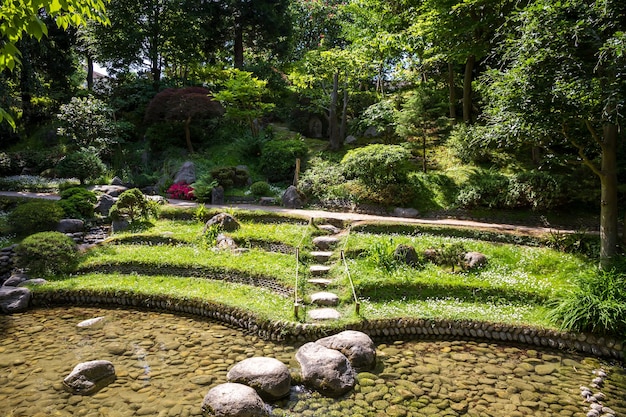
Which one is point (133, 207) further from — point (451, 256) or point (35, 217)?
point (451, 256)

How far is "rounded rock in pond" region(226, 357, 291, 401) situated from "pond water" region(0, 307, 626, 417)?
23cm

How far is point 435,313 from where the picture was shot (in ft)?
29.4

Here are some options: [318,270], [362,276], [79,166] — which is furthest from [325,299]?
[79,166]

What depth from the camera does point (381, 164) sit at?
16.4m

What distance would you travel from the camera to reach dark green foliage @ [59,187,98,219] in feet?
50.1

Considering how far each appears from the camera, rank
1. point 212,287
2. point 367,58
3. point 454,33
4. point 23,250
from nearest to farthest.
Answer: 1. point 212,287
2. point 23,250
3. point 454,33
4. point 367,58

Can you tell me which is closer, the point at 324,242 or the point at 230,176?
the point at 324,242

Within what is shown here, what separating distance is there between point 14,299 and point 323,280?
310 inches

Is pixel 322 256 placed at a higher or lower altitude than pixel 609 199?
lower

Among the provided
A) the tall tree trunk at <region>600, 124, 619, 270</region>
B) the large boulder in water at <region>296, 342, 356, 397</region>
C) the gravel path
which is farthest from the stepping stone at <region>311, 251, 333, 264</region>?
the tall tree trunk at <region>600, 124, 619, 270</region>

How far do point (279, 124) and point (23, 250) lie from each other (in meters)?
20.3

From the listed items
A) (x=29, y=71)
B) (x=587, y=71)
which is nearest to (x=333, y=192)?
(x=587, y=71)

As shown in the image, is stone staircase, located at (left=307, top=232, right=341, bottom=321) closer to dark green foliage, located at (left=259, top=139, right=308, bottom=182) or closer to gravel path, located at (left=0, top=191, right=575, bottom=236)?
gravel path, located at (left=0, top=191, right=575, bottom=236)

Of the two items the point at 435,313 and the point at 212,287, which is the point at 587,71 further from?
the point at 212,287
